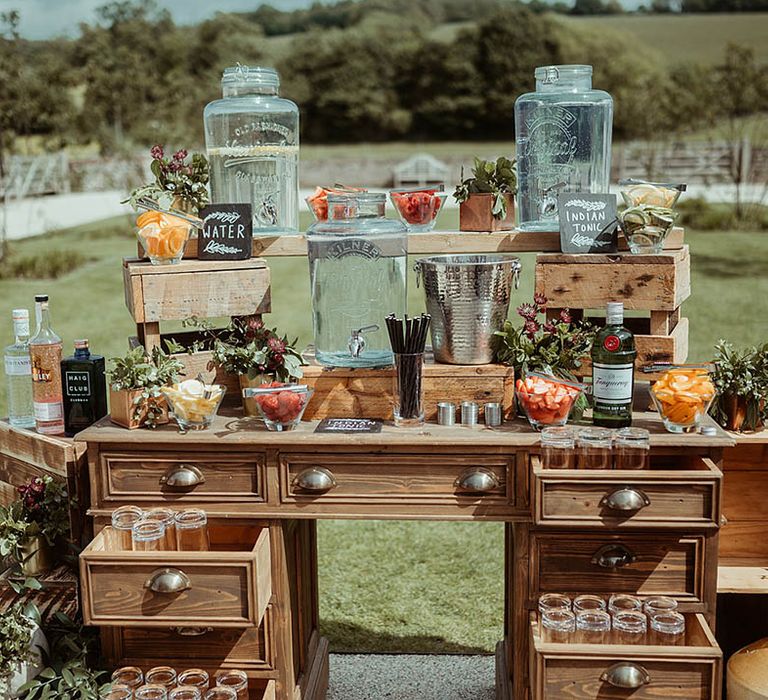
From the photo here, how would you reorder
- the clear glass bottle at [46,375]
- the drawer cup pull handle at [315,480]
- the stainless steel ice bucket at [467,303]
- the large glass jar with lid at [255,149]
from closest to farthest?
the drawer cup pull handle at [315,480] < the stainless steel ice bucket at [467,303] < the clear glass bottle at [46,375] < the large glass jar with lid at [255,149]

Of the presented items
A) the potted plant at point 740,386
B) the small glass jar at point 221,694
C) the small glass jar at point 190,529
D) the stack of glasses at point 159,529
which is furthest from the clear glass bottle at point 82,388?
the potted plant at point 740,386

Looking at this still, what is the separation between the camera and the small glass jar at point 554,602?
7.80 feet

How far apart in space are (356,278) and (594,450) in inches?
32.1

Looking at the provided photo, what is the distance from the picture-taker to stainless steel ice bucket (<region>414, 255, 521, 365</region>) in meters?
2.53

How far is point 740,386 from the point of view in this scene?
8.47 feet

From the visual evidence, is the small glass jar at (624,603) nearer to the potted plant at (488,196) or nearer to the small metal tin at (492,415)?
the small metal tin at (492,415)

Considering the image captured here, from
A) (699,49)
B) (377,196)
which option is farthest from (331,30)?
(377,196)

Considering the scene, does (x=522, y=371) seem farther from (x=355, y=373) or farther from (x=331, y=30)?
(x=331, y=30)

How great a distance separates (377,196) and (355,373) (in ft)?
1.57

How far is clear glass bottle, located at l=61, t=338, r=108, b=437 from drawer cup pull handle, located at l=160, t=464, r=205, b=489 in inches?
14.9

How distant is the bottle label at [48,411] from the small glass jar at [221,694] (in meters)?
0.88

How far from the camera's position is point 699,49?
135ft

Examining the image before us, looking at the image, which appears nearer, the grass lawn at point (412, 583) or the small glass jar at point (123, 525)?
the small glass jar at point (123, 525)

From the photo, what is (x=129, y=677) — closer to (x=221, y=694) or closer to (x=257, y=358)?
(x=221, y=694)
